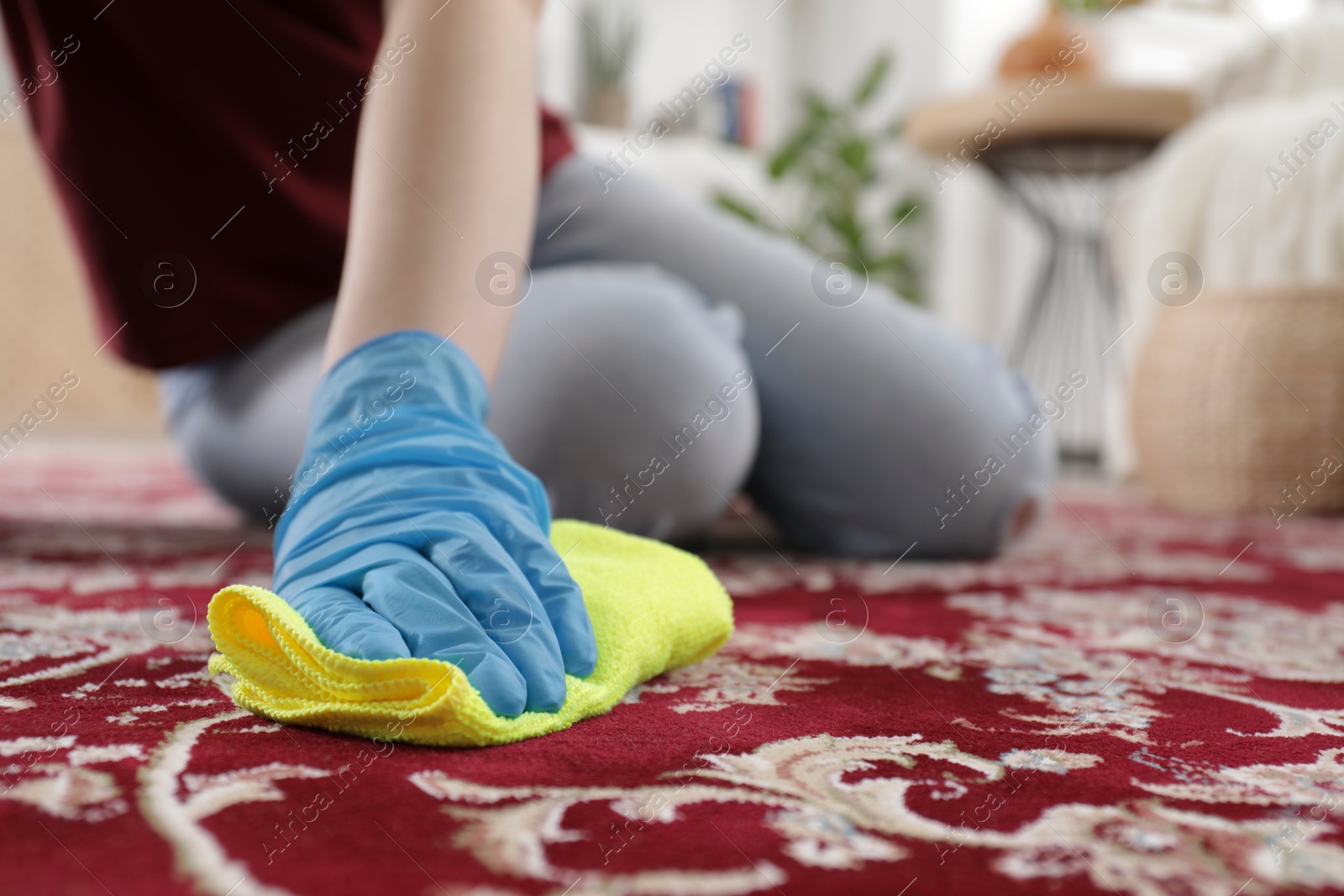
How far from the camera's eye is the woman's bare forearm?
1.48 ft

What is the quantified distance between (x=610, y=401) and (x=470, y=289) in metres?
0.26

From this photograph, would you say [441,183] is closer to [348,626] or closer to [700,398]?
[348,626]

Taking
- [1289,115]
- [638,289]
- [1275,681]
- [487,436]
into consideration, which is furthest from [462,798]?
[1289,115]

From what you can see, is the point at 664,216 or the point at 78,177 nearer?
the point at 78,177

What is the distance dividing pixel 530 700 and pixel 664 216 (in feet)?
2.21

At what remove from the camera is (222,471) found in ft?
2.95

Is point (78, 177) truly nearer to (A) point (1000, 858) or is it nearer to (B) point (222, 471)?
(B) point (222, 471)

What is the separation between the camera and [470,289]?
46cm

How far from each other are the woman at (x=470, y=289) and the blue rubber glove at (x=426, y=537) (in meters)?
0.01

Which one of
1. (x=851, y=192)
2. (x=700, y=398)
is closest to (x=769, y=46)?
(x=851, y=192)

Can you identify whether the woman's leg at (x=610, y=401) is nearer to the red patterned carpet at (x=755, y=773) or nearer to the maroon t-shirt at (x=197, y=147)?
the maroon t-shirt at (x=197, y=147)

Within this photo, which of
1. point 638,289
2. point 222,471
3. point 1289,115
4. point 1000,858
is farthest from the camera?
point 1289,115

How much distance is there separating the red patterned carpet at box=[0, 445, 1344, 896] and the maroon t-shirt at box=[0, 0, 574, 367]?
28 cm

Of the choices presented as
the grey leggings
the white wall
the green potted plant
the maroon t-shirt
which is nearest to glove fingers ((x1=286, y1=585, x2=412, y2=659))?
the grey leggings
